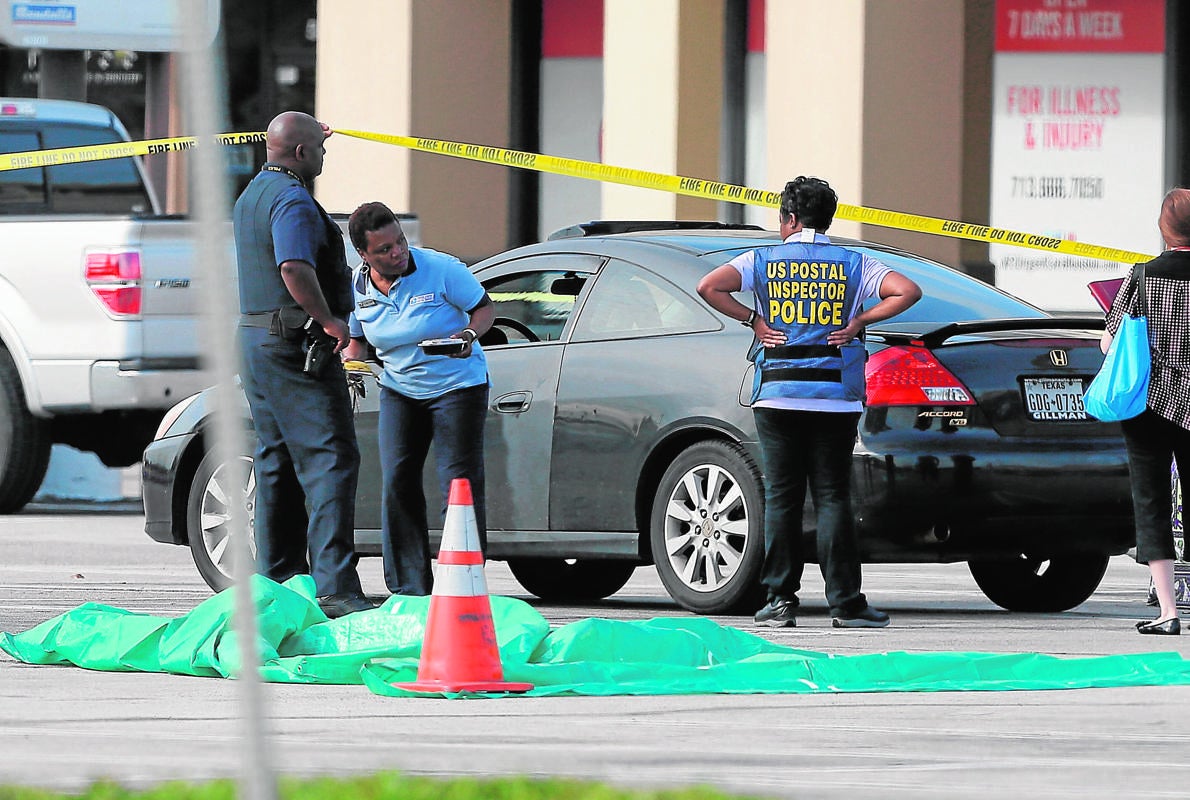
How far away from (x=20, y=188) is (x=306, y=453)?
25.1 feet

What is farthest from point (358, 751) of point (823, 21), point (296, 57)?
point (296, 57)

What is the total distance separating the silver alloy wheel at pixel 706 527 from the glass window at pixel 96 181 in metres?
7.61

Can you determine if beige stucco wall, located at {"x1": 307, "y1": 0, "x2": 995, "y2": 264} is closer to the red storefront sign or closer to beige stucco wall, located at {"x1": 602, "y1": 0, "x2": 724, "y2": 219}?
beige stucco wall, located at {"x1": 602, "y1": 0, "x2": 724, "y2": 219}

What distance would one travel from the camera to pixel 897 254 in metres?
10.1

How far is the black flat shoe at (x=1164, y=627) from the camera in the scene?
870 cm

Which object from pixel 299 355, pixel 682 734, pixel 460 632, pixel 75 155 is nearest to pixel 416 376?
pixel 299 355

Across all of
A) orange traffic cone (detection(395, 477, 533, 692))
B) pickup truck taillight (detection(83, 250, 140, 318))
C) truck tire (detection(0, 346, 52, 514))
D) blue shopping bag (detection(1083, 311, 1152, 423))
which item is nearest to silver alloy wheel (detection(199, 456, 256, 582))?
orange traffic cone (detection(395, 477, 533, 692))

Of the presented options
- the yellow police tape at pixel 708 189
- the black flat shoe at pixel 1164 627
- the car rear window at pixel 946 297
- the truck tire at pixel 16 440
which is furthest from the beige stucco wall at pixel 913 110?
the black flat shoe at pixel 1164 627

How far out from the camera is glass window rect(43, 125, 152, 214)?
16.2m

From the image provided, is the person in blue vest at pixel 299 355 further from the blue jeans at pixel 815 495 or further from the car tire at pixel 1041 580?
the car tire at pixel 1041 580

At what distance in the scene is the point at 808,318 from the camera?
29.3 ft

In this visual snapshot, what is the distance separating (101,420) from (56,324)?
0.98 metres

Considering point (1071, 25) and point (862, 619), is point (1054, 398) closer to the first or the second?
point (862, 619)

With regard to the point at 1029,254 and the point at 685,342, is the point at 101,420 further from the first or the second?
the point at 1029,254
